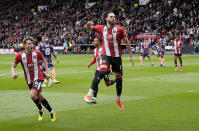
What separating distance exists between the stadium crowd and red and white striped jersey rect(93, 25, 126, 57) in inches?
1556

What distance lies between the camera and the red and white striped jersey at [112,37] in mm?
11359

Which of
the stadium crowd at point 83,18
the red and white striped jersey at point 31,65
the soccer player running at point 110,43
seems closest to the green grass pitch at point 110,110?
the soccer player running at point 110,43

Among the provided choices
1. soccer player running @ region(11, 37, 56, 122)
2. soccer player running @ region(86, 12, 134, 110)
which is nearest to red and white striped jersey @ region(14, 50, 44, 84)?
soccer player running @ region(11, 37, 56, 122)

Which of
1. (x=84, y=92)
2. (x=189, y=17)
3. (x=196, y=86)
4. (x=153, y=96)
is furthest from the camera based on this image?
(x=189, y=17)

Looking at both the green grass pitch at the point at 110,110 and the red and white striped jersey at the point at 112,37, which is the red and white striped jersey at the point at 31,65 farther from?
the red and white striped jersey at the point at 112,37

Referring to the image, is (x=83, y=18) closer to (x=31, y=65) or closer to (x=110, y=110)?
(x=110, y=110)

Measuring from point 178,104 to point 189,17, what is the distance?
136 ft

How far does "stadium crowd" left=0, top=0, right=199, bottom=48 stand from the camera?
52.7 meters

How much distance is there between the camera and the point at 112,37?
11375mm

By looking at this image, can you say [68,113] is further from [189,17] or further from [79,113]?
[189,17]

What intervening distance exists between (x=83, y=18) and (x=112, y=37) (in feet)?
174

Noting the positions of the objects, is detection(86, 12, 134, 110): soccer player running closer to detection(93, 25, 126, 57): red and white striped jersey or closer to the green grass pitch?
detection(93, 25, 126, 57): red and white striped jersey

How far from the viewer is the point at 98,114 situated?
10.8m

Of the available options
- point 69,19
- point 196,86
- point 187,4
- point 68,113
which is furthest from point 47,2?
point 68,113
